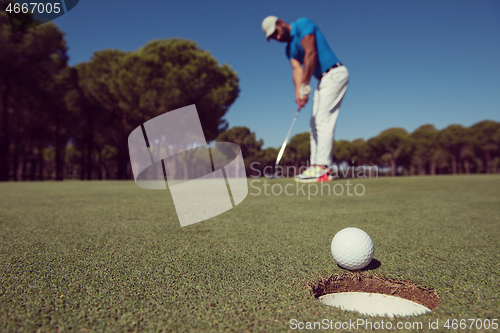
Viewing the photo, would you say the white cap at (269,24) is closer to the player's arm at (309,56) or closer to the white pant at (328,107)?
the player's arm at (309,56)

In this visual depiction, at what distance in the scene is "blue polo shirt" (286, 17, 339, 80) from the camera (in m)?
5.93

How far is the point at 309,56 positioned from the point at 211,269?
5.13 meters

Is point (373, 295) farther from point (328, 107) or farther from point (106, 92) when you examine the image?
point (106, 92)

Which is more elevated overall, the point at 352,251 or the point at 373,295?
the point at 352,251

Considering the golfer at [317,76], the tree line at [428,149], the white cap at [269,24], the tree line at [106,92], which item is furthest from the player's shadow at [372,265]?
the tree line at [428,149]

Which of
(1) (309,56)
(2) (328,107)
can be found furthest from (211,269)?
(1) (309,56)

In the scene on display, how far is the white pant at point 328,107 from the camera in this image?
5.88m

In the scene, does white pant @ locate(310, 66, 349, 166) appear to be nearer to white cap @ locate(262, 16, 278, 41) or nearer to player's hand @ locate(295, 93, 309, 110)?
player's hand @ locate(295, 93, 309, 110)

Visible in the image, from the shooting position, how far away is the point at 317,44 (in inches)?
239

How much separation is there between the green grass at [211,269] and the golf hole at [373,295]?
0.06 metres

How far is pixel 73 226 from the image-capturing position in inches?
136

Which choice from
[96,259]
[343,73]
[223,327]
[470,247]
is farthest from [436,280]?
[343,73]

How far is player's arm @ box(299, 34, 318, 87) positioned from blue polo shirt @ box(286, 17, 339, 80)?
142 mm

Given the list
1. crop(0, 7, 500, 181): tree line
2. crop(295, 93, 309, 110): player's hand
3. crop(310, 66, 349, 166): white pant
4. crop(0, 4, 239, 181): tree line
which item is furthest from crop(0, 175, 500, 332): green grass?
crop(0, 4, 239, 181): tree line
